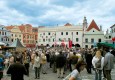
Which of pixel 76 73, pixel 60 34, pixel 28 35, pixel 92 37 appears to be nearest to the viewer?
pixel 76 73

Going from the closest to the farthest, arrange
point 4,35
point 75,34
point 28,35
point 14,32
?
point 75,34 < point 4,35 < point 14,32 < point 28,35

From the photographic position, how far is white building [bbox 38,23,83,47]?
3381 inches

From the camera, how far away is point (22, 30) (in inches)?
4146

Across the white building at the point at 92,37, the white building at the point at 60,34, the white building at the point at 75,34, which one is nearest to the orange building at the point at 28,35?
the white building at the point at 60,34

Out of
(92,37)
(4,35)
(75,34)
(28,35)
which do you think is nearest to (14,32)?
(28,35)

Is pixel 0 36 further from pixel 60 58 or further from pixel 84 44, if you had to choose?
pixel 60 58

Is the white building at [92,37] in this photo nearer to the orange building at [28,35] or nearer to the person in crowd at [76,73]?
the orange building at [28,35]

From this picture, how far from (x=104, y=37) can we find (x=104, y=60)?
7114cm

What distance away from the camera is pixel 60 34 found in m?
89.3

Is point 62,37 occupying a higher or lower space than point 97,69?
higher

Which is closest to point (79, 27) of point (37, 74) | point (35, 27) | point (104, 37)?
point (104, 37)

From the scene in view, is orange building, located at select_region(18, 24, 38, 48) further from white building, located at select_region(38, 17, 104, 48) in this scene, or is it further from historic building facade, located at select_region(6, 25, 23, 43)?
white building, located at select_region(38, 17, 104, 48)

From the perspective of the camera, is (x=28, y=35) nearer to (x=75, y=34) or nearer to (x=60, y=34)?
(x=60, y=34)

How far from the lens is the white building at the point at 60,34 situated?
3381 inches
